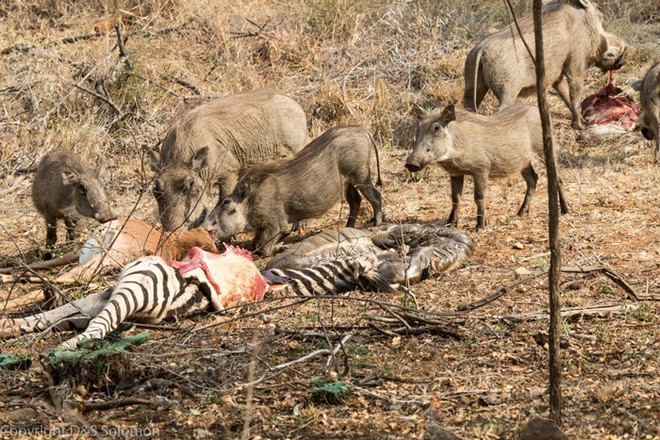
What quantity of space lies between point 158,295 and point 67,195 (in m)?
2.87

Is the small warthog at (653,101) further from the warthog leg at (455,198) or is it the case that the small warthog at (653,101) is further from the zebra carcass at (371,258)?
the zebra carcass at (371,258)

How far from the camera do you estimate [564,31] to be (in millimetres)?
10719

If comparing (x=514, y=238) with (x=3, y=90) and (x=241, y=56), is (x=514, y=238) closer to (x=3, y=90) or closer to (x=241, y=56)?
(x=241, y=56)

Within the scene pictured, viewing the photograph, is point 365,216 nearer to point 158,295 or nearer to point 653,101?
point 653,101

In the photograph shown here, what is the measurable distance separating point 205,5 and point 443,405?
364 inches

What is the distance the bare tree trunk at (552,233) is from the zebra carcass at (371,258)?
2.14 meters

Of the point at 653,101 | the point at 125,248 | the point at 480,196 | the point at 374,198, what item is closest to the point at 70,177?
the point at 125,248

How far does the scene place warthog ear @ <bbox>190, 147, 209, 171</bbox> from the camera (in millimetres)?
8539

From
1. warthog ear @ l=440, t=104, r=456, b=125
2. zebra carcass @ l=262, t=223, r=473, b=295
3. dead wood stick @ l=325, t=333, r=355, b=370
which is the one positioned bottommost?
zebra carcass @ l=262, t=223, r=473, b=295

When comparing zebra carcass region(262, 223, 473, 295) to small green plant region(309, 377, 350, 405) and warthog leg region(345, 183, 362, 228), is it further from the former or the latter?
small green plant region(309, 377, 350, 405)

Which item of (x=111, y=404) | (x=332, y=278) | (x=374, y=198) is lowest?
(x=374, y=198)

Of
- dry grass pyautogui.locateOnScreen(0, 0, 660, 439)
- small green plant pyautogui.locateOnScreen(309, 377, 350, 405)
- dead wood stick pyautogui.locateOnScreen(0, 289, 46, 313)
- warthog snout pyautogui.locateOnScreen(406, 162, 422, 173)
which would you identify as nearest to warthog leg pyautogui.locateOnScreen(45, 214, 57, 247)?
dry grass pyautogui.locateOnScreen(0, 0, 660, 439)

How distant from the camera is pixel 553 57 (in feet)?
34.6

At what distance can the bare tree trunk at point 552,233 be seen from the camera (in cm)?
358
